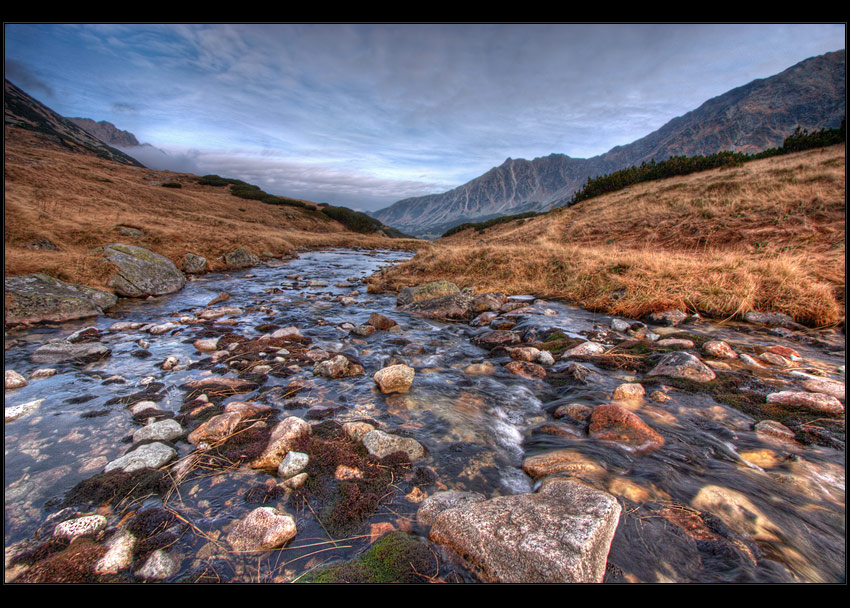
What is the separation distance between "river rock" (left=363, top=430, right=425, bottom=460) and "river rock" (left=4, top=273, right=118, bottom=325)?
9.64 metres

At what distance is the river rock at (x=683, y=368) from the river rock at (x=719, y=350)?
2.10 ft

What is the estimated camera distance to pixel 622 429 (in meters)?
3.41

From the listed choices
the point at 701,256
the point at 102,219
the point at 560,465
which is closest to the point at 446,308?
the point at 560,465

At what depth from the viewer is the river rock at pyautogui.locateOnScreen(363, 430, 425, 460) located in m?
3.32

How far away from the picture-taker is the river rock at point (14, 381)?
4.49 meters

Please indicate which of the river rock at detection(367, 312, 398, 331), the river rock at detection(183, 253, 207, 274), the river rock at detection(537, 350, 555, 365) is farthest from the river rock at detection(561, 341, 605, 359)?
the river rock at detection(183, 253, 207, 274)

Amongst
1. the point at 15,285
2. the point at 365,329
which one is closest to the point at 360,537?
the point at 365,329

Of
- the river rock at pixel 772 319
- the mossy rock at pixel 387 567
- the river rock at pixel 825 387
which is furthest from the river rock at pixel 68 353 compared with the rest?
the river rock at pixel 772 319

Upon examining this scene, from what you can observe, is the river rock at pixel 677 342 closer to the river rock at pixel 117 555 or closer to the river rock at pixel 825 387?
the river rock at pixel 825 387

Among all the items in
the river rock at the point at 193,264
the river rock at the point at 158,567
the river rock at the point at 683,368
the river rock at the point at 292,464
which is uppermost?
the river rock at the point at 193,264

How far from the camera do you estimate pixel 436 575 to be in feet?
6.53

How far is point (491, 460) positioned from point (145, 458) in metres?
3.56

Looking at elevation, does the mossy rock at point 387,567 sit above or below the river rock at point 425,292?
below

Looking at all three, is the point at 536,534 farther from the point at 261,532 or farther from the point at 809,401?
the point at 809,401
